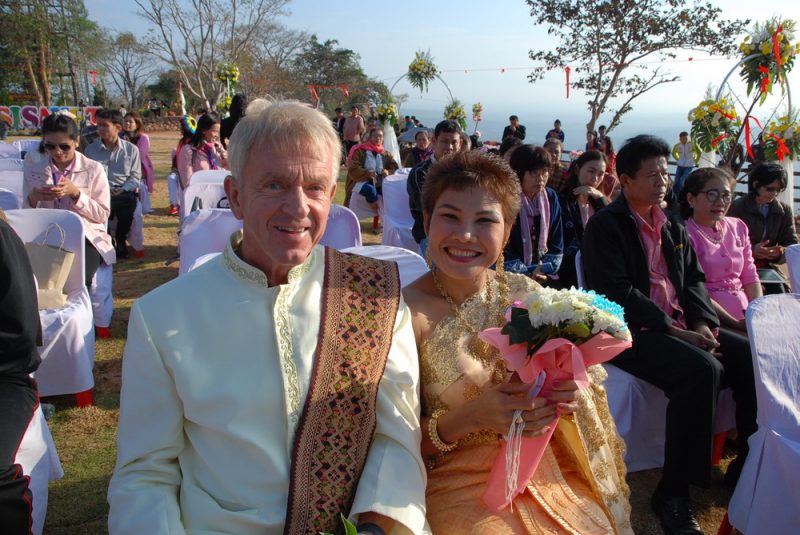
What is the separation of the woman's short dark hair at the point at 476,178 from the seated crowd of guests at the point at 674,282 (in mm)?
1254

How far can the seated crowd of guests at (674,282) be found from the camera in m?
2.94

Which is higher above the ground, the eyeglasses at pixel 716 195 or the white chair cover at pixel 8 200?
the eyeglasses at pixel 716 195

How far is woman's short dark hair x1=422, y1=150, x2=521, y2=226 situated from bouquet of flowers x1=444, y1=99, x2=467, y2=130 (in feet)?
43.7

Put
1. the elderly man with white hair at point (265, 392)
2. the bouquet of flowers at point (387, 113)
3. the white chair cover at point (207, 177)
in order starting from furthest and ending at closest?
1. the bouquet of flowers at point (387, 113)
2. the white chair cover at point (207, 177)
3. the elderly man with white hair at point (265, 392)

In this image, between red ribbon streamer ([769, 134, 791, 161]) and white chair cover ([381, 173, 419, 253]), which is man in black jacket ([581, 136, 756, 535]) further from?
red ribbon streamer ([769, 134, 791, 161])

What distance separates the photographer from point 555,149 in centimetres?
729

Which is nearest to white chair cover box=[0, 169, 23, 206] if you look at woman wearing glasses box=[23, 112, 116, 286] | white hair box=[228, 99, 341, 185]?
woman wearing glasses box=[23, 112, 116, 286]

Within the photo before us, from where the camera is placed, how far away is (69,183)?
4.95 m

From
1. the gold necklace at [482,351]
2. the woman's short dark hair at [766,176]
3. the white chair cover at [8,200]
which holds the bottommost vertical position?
the gold necklace at [482,351]

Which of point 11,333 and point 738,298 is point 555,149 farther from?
point 11,333

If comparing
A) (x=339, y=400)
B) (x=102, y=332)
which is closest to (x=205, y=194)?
(x=102, y=332)

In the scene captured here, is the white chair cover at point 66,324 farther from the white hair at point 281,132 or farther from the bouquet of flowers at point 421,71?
the bouquet of flowers at point 421,71

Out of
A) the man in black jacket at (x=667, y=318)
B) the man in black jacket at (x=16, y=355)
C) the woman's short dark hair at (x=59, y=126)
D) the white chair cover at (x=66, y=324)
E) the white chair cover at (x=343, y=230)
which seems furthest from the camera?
the woman's short dark hair at (x=59, y=126)

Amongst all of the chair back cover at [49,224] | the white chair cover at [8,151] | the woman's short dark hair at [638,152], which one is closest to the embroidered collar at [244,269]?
the woman's short dark hair at [638,152]
